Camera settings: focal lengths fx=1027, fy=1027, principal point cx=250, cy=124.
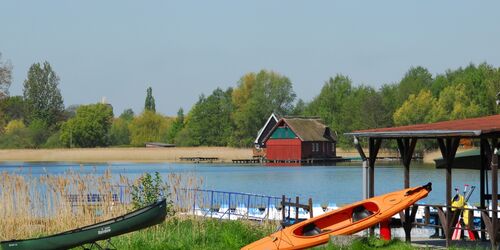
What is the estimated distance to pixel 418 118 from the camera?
335 feet

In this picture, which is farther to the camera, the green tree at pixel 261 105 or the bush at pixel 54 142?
the bush at pixel 54 142

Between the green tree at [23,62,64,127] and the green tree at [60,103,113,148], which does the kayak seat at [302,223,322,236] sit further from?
the green tree at [23,62,64,127]

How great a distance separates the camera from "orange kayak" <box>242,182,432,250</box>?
19234 millimetres

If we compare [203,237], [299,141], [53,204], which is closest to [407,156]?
[203,237]

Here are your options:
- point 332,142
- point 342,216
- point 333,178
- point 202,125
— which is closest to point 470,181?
point 333,178

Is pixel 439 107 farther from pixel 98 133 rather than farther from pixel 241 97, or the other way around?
pixel 98 133

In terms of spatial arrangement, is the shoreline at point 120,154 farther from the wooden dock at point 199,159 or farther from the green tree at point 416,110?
the green tree at point 416,110

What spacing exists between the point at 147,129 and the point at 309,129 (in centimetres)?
4607

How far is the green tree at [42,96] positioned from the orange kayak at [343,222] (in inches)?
5291

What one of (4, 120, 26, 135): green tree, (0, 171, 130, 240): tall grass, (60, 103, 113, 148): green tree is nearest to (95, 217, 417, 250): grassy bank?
(0, 171, 130, 240): tall grass

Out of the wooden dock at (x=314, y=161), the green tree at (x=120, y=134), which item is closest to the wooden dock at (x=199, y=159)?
the wooden dock at (x=314, y=161)

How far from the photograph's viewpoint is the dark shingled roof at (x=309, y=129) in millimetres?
103250

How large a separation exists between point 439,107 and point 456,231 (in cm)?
7964

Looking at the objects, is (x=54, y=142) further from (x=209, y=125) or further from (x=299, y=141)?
(x=299, y=141)
